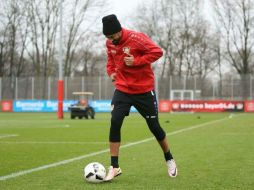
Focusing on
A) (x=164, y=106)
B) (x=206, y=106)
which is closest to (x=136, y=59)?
(x=206, y=106)

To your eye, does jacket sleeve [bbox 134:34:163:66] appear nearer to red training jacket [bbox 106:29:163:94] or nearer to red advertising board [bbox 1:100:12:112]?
red training jacket [bbox 106:29:163:94]

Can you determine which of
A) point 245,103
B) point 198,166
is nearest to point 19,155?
point 198,166

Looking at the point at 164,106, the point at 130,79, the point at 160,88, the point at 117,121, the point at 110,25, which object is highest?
the point at 160,88

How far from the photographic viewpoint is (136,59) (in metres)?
6.96

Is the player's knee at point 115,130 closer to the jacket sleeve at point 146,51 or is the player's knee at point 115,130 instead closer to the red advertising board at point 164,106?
the jacket sleeve at point 146,51

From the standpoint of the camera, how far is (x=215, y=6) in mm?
61406

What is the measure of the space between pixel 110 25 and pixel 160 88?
4385cm

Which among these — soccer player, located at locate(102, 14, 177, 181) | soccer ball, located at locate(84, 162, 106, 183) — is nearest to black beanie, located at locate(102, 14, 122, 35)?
soccer player, located at locate(102, 14, 177, 181)

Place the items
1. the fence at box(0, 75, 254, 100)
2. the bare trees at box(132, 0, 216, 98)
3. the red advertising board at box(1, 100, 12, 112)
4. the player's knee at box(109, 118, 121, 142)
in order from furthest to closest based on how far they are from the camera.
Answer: the bare trees at box(132, 0, 216, 98)
the fence at box(0, 75, 254, 100)
the red advertising board at box(1, 100, 12, 112)
the player's knee at box(109, 118, 121, 142)

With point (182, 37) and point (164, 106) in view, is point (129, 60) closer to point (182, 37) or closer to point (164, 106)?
point (164, 106)

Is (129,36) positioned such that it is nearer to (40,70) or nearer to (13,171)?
(13,171)

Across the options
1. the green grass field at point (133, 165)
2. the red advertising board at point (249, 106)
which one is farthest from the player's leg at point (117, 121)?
the red advertising board at point (249, 106)

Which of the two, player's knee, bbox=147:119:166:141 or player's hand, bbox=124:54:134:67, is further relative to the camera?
player's knee, bbox=147:119:166:141

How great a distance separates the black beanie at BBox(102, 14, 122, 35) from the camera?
6.87m
